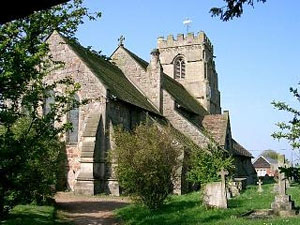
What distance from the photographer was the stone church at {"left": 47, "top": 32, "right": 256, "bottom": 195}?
2355 centimetres

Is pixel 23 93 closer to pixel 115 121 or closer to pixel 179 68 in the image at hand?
pixel 115 121

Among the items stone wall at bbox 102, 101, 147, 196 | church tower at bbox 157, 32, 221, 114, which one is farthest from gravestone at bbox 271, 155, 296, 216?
church tower at bbox 157, 32, 221, 114

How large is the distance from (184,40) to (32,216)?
35.5 meters

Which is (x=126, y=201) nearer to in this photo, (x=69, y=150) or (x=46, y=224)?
(x=69, y=150)

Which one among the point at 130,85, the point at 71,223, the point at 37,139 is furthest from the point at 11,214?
the point at 130,85

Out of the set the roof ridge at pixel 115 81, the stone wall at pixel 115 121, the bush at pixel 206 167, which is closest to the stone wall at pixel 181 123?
the roof ridge at pixel 115 81

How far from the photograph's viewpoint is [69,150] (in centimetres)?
2480

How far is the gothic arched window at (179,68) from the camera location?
151ft

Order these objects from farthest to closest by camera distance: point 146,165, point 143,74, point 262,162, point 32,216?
1. point 262,162
2. point 143,74
3. point 146,165
4. point 32,216

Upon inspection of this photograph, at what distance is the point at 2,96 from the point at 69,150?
16866 mm

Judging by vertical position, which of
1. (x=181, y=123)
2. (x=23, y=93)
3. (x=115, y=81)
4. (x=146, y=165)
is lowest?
(x=146, y=165)

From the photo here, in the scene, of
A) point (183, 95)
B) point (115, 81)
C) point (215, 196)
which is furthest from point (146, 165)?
point (183, 95)

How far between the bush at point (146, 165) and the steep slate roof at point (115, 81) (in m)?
9.09

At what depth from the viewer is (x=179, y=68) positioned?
46188mm
